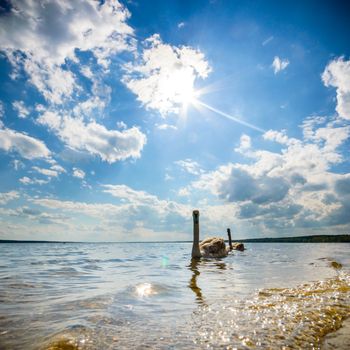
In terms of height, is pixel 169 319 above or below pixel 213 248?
below

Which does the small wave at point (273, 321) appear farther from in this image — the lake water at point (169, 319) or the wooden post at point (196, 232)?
the wooden post at point (196, 232)

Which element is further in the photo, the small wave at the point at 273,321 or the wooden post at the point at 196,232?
the wooden post at the point at 196,232

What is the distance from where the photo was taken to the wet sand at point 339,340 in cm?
302

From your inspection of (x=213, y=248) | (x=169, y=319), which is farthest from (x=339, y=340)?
(x=213, y=248)

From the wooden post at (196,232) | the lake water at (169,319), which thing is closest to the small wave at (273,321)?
the lake water at (169,319)

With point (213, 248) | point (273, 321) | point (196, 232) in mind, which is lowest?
point (273, 321)

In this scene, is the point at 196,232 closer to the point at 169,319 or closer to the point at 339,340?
the point at 169,319

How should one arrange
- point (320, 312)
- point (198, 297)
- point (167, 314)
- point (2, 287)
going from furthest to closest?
1. point (2, 287)
2. point (198, 297)
3. point (167, 314)
4. point (320, 312)

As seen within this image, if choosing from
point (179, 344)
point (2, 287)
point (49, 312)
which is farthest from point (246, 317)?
point (2, 287)

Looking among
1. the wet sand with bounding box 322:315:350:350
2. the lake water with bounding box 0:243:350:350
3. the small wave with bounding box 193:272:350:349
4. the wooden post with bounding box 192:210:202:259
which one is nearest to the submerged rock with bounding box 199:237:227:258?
the wooden post with bounding box 192:210:202:259

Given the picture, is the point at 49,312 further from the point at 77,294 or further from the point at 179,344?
the point at 179,344

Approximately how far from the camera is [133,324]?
4.05 meters

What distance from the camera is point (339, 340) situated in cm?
320

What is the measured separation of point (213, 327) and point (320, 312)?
207cm
